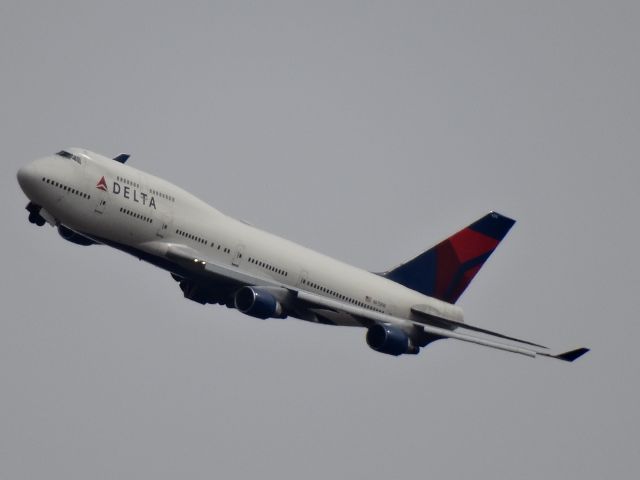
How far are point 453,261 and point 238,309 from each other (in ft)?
64.1

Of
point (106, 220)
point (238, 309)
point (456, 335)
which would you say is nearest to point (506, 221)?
point (456, 335)

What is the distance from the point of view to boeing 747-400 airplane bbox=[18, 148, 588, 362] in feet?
270

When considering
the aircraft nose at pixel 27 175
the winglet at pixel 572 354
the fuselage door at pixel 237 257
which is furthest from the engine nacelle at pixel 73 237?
the winglet at pixel 572 354

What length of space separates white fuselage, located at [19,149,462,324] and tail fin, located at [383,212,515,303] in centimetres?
493

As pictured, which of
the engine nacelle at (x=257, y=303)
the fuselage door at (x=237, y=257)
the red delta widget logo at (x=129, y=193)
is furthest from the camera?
the fuselage door at (x=237, y=257)

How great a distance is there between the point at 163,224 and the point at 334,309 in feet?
36.7

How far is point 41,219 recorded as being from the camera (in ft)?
276

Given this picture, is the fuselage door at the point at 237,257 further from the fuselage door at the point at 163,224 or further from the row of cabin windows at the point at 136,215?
the row of cabin windows at the point at 136,215

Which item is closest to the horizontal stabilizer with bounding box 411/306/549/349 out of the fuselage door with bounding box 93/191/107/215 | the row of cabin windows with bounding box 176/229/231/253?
the row of cabin windows with bounding box 176/229/231/253

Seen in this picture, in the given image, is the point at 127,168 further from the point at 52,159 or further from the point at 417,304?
the point at 417,304

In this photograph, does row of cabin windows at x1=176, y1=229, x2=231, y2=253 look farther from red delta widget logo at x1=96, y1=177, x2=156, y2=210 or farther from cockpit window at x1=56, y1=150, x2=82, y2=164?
cockpit window at x1=56, y1=150, x2=82, y2=164

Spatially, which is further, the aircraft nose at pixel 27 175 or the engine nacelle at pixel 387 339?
the engine nacelle at pixel 387 339

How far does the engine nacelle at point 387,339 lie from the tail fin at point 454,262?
8925mm

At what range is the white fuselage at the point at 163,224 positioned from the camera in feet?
268
